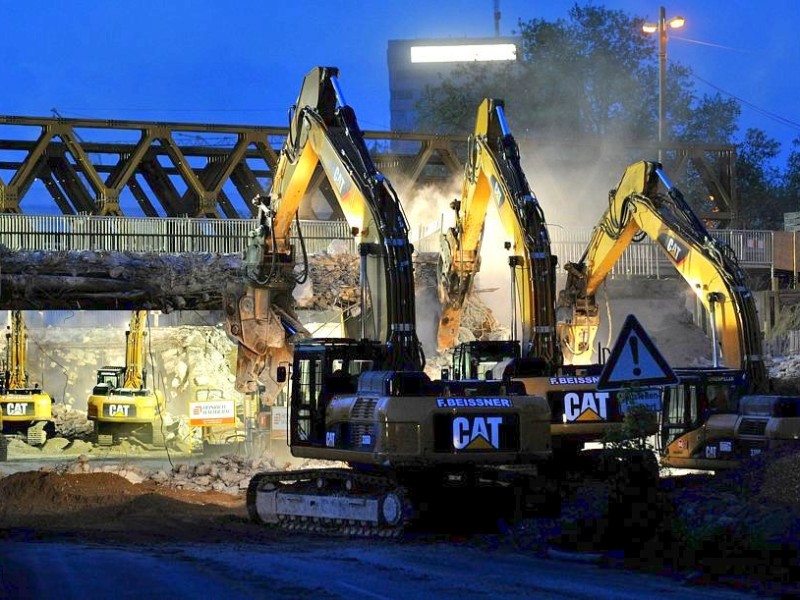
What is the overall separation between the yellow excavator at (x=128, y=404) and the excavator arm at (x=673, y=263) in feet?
51.2

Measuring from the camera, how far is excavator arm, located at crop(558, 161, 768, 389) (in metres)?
22.4

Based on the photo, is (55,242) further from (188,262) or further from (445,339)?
(445,339)

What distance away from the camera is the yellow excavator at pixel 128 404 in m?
38.6

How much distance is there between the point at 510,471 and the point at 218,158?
38249 mm

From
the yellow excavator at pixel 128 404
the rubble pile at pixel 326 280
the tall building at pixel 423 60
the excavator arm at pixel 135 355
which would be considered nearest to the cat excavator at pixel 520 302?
the rubble pile at pixel 326 280

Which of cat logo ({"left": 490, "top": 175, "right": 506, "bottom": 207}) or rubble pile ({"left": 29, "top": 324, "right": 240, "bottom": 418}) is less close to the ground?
cat logo ({"left": 490, "top": 175, "right": 506, "bottom": 207})

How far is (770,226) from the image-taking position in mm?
66438

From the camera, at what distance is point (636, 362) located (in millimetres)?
12695

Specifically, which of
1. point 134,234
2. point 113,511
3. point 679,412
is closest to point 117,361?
point 134,234

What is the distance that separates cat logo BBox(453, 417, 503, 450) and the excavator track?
0.96 metres

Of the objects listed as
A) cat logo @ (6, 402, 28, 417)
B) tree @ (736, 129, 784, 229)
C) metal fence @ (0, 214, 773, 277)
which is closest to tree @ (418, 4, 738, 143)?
tree @ (736, 129, 784, 229)

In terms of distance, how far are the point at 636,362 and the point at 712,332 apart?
10.9m

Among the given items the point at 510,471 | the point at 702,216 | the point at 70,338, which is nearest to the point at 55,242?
the point at 70,338

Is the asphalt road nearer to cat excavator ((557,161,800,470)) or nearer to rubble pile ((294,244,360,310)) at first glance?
cat excavator ((557,161,800,470))
